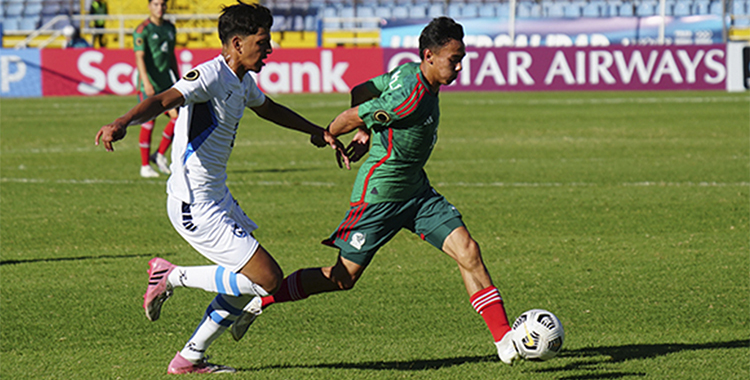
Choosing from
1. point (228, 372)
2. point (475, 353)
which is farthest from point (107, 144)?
point (475, 353)

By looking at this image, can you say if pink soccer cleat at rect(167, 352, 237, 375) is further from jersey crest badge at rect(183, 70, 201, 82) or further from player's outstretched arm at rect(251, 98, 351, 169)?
jersey crest badge at rect(183, 70, 201, 82)

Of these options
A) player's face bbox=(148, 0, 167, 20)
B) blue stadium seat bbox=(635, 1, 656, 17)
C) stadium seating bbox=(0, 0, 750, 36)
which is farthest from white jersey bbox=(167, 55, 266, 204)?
blue stadium seat bbox=(635, 1, 656, 17)

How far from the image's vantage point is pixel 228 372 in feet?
16.5

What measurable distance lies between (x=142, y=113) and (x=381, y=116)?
120 centimetres

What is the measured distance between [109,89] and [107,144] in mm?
24552

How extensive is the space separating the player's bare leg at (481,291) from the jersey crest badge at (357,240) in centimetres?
45

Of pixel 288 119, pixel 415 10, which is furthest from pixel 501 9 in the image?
pixel 288 119

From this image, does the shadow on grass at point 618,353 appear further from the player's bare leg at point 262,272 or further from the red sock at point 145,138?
the red sock at point 145,138

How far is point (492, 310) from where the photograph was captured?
4.95 meters

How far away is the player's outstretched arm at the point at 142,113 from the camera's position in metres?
4.19

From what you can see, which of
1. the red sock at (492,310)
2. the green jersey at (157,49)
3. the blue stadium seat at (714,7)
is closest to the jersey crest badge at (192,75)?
the red sock at (492,310)

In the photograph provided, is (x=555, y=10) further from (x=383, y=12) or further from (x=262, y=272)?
(x=262, y=272)

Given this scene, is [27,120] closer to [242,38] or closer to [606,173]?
[606,173]

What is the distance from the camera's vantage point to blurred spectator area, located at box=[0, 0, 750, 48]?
118 ft
